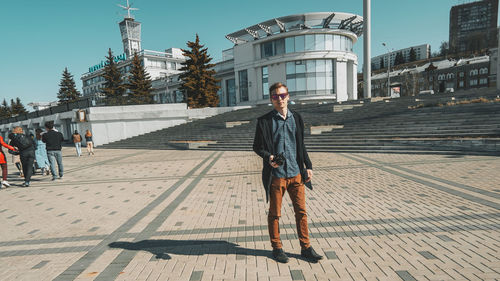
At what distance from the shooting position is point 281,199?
2.89 metres

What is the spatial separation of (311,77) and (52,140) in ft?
110

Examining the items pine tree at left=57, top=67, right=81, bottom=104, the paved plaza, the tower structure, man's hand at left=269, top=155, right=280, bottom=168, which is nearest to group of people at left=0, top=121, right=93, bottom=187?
the paved plaza

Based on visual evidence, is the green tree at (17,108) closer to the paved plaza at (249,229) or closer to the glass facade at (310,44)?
the glass facade at (310,44)

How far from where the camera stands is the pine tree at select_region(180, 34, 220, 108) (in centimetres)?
3186

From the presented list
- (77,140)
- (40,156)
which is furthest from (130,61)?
(40,156)

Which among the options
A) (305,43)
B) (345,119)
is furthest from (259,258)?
(305,43)

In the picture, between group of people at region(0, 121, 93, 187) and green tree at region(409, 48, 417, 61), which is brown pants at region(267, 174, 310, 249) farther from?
green tree at region(409, 48, 417, 61)

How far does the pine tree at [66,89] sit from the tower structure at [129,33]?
2766cm

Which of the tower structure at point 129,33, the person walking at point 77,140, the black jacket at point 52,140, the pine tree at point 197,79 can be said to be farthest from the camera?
the tower structure at point 129,33

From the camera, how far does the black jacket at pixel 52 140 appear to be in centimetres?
823

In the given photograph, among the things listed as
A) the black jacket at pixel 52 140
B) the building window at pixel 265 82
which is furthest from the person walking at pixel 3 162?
the building window at pixel 265 82

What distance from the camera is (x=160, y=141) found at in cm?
1958

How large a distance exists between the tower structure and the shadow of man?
83.3 m

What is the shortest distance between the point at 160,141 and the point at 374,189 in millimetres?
16851
